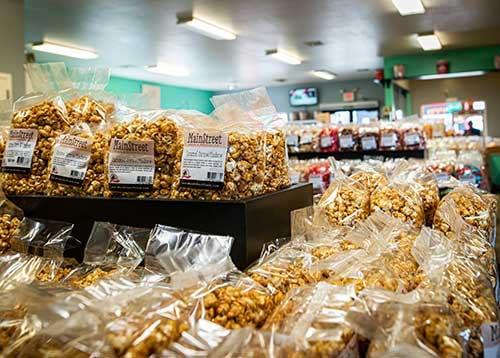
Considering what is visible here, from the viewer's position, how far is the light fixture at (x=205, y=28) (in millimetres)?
5473

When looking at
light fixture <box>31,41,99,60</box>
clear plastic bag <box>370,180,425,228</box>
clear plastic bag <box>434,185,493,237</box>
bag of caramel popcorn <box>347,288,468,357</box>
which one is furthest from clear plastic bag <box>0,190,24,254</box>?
light fixture <box>31,41,99,60</box>

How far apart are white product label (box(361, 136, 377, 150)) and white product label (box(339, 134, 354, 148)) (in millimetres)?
108

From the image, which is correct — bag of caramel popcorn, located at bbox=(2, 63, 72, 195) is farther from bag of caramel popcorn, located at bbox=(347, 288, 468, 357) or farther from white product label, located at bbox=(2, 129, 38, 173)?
bag of caramel popcorn, located at bbox=(347, 288, 468, 357)

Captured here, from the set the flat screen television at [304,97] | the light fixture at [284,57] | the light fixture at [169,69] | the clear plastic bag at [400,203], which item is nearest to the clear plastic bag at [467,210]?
the clear plastic bag at [400,203]

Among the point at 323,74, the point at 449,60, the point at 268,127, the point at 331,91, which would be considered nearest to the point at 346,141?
the point at 268,127

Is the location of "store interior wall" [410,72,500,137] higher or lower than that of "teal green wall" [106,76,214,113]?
lower

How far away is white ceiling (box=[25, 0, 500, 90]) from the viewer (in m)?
5.10

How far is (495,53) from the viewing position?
796 cm

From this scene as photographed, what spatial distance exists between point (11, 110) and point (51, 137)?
0.75 ft

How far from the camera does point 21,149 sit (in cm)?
127

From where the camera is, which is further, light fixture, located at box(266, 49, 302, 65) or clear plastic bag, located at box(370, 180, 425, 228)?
light fixture, located at box(266, 49, 302, 65)

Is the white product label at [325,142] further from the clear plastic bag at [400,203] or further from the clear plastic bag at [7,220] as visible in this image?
the clear plastic bag at [7,220]

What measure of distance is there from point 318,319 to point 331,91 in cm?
1195

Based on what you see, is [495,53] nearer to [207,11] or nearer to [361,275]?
[207,11]
